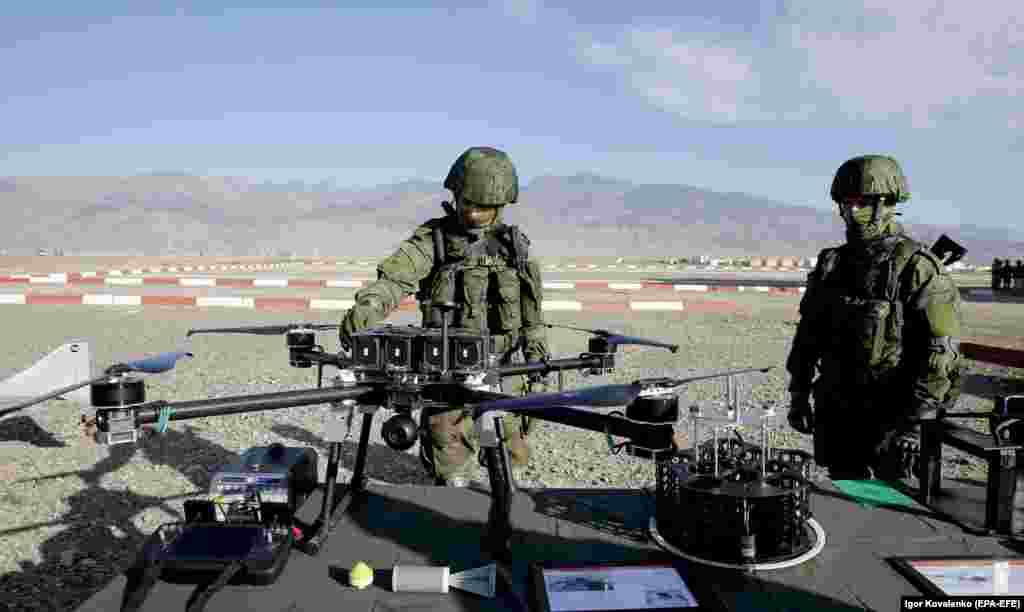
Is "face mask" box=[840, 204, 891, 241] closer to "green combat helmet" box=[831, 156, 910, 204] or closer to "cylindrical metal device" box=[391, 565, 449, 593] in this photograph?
"green combat helmet" box=[831, 156, 910, 204]

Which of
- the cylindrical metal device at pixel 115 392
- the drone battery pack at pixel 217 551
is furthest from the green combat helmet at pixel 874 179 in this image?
the cylindrical metal device at pixel 115 392

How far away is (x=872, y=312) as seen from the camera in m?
4.15

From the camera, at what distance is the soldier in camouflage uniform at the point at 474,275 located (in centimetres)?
414

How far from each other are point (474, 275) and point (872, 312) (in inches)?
91.5

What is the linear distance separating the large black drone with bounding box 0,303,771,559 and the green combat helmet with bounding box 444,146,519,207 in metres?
1.43

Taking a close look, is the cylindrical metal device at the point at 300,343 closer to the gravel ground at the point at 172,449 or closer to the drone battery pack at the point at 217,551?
the drone battery pack at the point at 217,551

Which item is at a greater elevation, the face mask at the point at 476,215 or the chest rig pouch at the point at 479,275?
the face mask at the point at 476,215

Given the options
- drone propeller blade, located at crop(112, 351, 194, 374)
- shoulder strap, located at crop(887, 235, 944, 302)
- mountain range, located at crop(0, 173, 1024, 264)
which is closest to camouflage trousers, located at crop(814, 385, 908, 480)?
shoulder strap, located at crop(887, 235, 944, 302)

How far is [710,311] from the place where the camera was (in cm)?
1950

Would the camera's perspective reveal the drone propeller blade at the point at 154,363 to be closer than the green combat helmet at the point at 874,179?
Yes

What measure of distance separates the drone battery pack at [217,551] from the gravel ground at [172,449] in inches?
79.1

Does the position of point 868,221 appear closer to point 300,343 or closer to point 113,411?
point 300,343

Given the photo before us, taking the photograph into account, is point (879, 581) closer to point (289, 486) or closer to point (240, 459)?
point (289, 486)

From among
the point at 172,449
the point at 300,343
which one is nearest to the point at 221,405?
the point at 300,343
